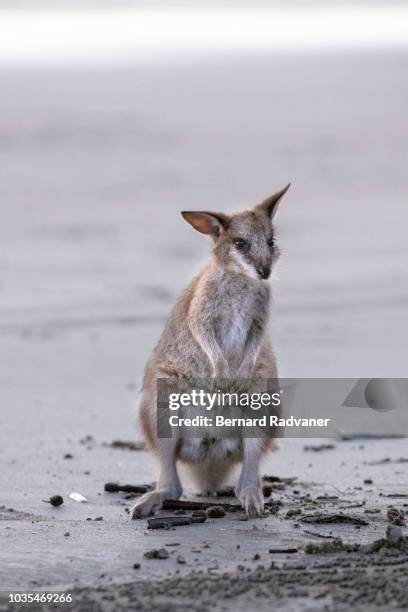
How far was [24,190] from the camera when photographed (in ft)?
57.8

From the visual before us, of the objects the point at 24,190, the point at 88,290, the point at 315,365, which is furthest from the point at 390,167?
the point at 315,365

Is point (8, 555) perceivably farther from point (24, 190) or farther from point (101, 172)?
point (101, 172)

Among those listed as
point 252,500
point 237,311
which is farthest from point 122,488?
point 237,311

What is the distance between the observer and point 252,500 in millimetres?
4992

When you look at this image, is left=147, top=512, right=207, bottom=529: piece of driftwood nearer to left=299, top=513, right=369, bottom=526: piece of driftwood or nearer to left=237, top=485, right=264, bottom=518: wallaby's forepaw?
left=237, top=485, right=264, bottom=518: wallaby's forepaw

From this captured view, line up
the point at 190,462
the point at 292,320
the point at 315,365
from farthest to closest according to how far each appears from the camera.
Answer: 1. the point at 292,320
2. the point at 315,365
3. the point at 190,462

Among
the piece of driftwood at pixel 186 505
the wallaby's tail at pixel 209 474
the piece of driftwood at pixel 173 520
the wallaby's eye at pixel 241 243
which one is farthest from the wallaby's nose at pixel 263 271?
the piece of driftwood at pixel 173 520

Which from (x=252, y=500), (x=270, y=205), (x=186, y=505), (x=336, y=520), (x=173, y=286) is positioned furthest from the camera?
(x=173, y=286)

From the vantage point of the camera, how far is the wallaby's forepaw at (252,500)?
495cm

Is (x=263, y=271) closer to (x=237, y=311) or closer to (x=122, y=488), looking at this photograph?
(x=237, y=311)

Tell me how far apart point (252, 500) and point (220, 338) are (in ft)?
2.56

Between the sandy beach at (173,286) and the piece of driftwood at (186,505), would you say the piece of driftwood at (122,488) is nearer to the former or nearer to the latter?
the sandy beach at (173,286)

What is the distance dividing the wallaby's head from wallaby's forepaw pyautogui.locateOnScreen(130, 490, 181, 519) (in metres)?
0.97

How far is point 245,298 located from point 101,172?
13783 millimetres
